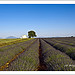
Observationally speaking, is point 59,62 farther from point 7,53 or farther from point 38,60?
point 7,53

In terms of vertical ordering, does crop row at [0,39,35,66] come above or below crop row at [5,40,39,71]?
below

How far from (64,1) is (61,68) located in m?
2.63

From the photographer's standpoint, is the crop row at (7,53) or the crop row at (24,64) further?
the crop row at (7,53)

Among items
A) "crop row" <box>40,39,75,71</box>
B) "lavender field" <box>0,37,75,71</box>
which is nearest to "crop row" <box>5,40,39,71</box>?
"lavender field" <box>0,37,75,71</box>

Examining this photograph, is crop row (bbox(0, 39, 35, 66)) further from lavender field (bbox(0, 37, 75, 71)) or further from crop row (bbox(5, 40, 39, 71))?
crop row (bbox(5, 40, 39, 71))

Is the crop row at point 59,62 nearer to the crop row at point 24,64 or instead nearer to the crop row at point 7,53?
the crop row at point 24,64

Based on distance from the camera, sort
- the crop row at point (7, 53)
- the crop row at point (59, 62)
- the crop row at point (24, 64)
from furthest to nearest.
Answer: the crop row at point (7, 53), the crop row at point (24, 64), the crop row at point (59, 62)

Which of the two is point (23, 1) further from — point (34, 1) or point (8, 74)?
point (8, 74)

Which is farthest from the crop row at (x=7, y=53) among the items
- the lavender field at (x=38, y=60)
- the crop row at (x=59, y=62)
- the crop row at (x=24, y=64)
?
the crop row at (x=59, y=62)

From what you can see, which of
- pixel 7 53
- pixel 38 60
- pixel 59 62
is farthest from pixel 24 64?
pixel 7 53

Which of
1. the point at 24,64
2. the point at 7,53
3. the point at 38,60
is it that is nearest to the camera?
the point at 24,64

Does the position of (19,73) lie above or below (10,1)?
below

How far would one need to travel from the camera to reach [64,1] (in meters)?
3.37

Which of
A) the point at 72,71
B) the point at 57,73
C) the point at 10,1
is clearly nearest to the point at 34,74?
the point at 57,73
